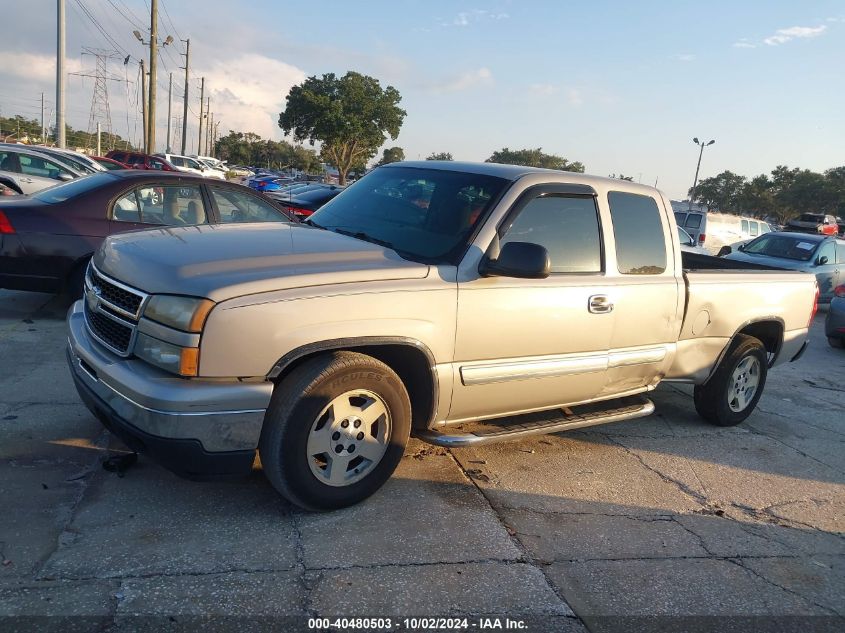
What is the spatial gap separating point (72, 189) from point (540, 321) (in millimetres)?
5200

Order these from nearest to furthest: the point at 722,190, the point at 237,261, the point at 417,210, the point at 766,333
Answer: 1. the point at 237,261
2. the point at 417,210
3. the point at 766,333
4. the point at 722,190

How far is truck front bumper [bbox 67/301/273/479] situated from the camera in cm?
301

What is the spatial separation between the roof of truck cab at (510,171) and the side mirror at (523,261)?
2.19 ft

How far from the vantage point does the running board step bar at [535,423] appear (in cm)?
383

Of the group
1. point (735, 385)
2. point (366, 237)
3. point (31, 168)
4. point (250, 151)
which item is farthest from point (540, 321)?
point (250, 151)

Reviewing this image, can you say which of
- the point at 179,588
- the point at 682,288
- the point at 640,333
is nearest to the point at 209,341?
the point at 179,588

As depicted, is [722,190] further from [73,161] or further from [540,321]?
[540,321]

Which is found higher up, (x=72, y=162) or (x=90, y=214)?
(x=72, y=162)

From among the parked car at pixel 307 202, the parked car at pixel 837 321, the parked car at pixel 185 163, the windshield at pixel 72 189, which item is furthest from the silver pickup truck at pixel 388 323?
the parked car at pixel 185 163

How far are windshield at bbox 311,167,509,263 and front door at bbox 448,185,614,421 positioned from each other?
0.22 meters

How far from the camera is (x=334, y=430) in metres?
3.46

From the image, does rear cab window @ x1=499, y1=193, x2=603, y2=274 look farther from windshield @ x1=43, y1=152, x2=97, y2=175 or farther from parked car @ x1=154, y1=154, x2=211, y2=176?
parked car @ x1=154, y1=154, x2=211, y2=176

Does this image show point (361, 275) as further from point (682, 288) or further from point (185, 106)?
point (185, 106)

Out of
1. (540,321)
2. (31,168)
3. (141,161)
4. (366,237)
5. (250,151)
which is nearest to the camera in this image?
(540,321)
